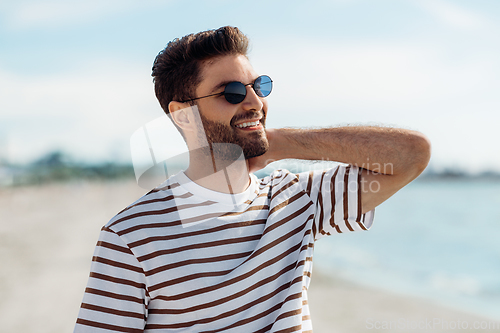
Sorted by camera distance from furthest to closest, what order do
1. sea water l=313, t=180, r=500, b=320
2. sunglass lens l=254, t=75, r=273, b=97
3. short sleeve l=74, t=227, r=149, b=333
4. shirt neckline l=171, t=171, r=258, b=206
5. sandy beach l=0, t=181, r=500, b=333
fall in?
sea water l=313, t=180, r=500, b=320 < sandy beach l=0, t=181, r=500, b=333 < sunglass lens l=254, t=75, r=273, b=97 < shirt neckline l=171, t=171, r=258, b=206 < short sleeve l=74, t=227, r=149, b=333

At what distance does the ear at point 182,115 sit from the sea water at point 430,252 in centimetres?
1042

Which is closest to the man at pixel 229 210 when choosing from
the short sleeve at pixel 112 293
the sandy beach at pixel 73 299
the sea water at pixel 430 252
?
the short sleeve at pixel 112 293

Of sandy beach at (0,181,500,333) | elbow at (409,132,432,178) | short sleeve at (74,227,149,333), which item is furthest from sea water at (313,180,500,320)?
short sleeve at (74,227,149,333)

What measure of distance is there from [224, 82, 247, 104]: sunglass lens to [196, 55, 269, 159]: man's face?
0.02m

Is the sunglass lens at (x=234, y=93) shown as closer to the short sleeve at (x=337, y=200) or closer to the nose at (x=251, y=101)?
the nose at (x=251, y=101)

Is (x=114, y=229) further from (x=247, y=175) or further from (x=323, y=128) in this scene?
(x=323, y=128)

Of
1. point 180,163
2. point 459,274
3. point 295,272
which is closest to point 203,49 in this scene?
point 180,163

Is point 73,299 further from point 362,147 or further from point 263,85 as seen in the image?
point 362,147

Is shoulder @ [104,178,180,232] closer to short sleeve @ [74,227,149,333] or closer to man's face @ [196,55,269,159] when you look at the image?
short sleeve @ [74,227,149,333]

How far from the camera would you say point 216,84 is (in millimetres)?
1897

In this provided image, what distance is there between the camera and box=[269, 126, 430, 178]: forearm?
185cm

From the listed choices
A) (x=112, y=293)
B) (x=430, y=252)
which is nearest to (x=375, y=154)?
(x=112, y=293)

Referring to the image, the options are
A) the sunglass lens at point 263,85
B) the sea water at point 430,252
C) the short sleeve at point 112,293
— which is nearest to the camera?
the short sleeve at point 112,293

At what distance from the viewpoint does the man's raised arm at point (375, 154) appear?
1853 mm
